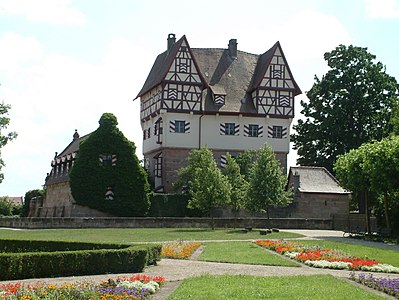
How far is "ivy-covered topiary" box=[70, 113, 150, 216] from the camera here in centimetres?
5466

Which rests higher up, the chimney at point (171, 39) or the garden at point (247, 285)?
the chimney at point (171, 39)

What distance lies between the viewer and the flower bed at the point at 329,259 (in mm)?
20422

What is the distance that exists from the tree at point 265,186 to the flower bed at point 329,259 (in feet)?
56.1

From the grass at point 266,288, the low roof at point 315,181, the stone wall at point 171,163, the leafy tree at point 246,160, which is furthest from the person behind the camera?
the stone wall at point 171,163

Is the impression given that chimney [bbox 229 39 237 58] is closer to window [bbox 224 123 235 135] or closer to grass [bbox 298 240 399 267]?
window [bbox 224 123 235 135]

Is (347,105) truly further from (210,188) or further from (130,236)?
(130,236)

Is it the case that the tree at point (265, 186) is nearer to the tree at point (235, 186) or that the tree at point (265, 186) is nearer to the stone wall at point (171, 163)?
the tree at point (235, 186)

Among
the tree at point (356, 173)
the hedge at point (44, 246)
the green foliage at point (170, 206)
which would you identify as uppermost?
the tree at point (356, 173)

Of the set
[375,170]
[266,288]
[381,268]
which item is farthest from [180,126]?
[266,288]

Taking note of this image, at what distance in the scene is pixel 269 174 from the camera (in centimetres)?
4566

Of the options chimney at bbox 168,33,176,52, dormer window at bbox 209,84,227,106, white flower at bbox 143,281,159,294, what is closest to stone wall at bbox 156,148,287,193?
dormer window at bbox 209,84,227,106

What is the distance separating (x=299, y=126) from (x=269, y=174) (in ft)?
76.5

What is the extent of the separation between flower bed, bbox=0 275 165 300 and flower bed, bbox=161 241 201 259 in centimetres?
858

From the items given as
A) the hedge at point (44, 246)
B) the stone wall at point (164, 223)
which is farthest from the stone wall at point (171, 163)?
the hedge at point (44, 246)
